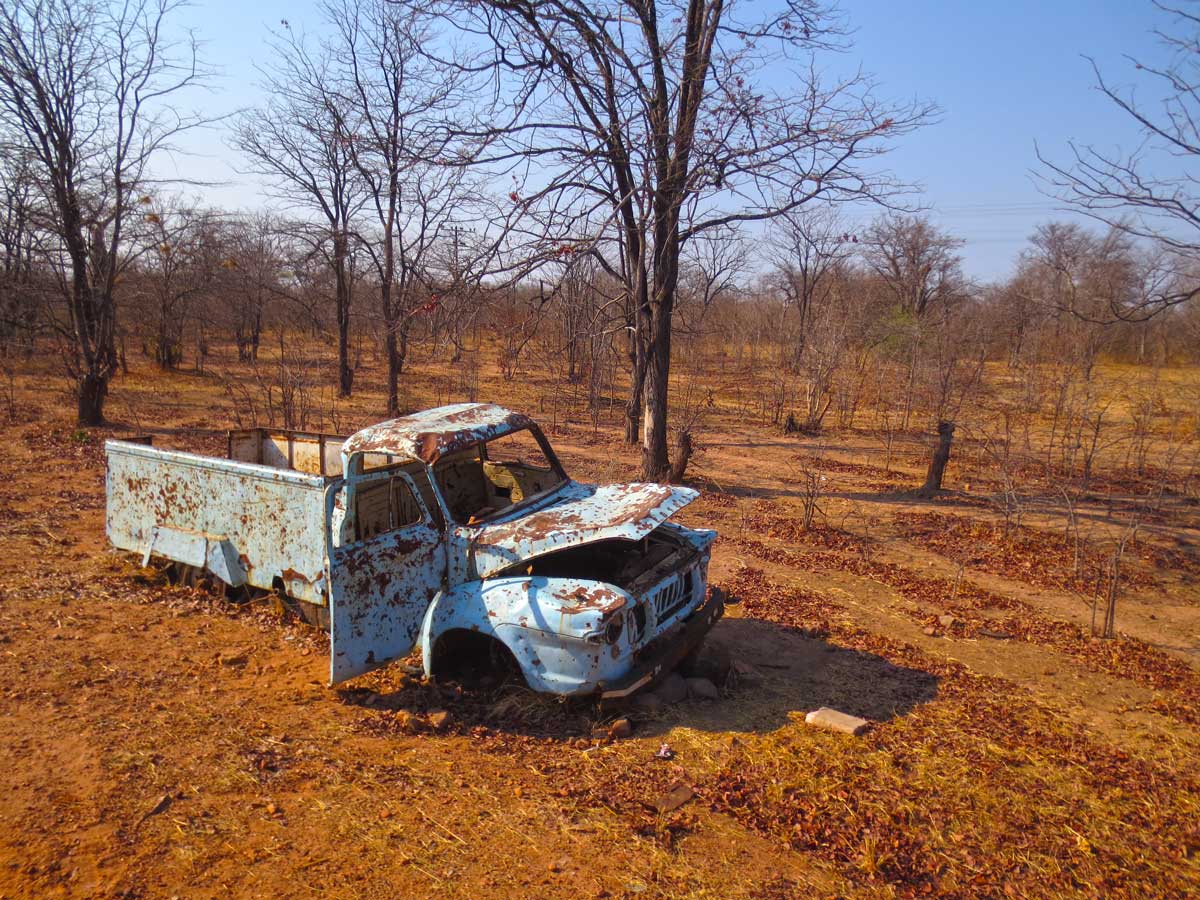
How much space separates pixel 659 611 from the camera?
4.62 meters

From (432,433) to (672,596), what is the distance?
6.43 feet

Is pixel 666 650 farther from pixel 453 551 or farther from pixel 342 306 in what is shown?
pixel 342 306

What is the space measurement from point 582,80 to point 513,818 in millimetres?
8675

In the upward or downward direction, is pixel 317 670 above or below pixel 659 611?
below

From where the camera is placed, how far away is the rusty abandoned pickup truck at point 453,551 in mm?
4312

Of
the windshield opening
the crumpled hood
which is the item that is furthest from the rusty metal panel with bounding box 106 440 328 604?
the crumpled hood

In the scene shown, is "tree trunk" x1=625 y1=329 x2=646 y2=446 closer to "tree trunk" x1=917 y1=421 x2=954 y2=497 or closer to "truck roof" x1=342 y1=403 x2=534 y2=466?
"tree trunk" x1=917 y1=421 x2=954 y2=497

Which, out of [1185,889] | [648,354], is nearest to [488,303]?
[648,354]

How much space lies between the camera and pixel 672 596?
4.81 metres

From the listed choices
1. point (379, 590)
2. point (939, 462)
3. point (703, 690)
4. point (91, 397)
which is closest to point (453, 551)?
point (379, 590)

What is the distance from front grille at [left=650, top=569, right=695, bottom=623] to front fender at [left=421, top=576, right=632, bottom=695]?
1.26 ft

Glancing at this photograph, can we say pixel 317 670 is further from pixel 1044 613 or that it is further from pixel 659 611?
pixel 1044 613

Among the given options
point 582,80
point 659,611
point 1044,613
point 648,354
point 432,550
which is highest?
point 582,80

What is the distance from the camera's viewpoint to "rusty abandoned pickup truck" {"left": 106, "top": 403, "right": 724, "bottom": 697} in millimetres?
4312
